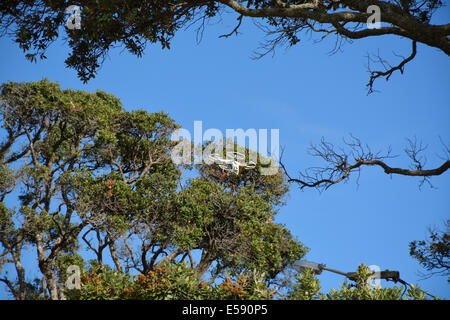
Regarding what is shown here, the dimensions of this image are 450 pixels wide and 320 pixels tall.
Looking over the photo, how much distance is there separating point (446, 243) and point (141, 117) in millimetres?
11170

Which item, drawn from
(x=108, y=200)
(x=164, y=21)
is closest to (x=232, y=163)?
(x=108, y=200)

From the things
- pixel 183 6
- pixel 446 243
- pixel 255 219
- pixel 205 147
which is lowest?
pixel 446 243

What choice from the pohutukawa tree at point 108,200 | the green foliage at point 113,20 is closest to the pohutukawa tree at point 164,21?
the green foliage at point 113,20

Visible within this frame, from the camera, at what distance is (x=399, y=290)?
5.34 metres

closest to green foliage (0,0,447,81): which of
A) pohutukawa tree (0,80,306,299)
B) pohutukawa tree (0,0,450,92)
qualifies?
pohutukawa tree (0,0,450,92)

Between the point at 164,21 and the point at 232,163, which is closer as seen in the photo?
the point at 164,21

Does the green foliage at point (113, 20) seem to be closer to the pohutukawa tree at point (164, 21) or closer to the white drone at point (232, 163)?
the pohutukawa tree at point (164, 21)

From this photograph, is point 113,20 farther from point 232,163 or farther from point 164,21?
point 232,163

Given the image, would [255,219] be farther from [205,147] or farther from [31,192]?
[31,192]

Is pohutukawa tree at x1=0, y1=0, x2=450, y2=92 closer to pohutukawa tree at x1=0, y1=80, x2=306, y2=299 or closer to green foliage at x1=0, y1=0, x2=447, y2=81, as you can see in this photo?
green foliage at x1=0, y1=0, x2=447, y2=81

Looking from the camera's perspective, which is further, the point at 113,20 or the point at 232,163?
the point at 232,163

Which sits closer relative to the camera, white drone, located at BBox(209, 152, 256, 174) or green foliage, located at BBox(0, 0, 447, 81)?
green foliage, located at BBox(0, 0, 447, 81)
